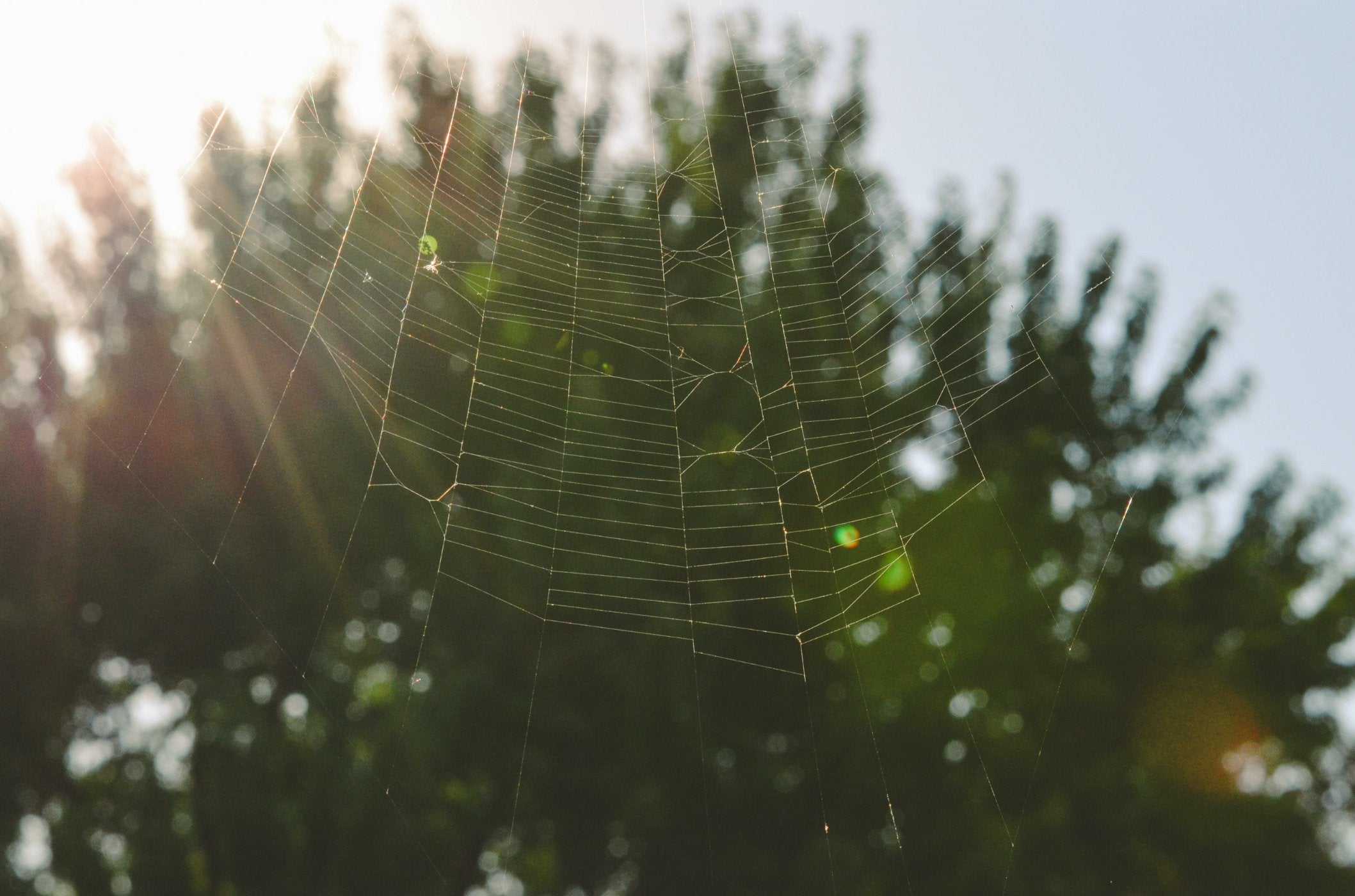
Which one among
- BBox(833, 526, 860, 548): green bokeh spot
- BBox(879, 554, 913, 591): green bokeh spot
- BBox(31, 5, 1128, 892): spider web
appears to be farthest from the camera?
BBox(879, 554, 913, 591): green bokeh spot

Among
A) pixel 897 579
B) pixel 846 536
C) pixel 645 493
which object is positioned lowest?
pixel 897 579

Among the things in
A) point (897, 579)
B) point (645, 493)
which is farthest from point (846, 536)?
point (645, 493)

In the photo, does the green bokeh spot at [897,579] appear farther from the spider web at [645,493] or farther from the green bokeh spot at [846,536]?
the green bokeh spot at [846,536]

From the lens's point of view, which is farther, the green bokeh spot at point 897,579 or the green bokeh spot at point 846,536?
the green bokeh spot at point 897,579


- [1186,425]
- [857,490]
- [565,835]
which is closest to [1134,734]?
[1186,425]

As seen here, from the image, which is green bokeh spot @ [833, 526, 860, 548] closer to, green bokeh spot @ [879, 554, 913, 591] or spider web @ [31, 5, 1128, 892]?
spider web @ [31, 5, 1128, 892]

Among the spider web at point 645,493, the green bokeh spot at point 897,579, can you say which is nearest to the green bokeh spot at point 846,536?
the spider web at point 645,493

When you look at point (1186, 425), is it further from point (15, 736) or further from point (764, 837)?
point (15, 736)

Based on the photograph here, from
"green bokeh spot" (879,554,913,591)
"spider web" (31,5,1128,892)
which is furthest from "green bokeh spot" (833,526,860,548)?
"green bokeh spot" (879,554,913,591)

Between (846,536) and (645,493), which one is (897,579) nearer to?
(846,536)

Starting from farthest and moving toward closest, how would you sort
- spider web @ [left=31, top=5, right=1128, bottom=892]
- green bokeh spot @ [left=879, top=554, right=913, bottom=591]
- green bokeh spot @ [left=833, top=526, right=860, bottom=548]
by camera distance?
green bokeh spot @ [left=879, top=554, right=913, bottom=591] → green bokeh spot @ [left=833, top=526, right=860, bottom=548] → spider web @ [left=31, top=5, right=1128, bottom=892]

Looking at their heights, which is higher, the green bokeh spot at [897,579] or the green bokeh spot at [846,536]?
the green bokeh spot at [846,536]

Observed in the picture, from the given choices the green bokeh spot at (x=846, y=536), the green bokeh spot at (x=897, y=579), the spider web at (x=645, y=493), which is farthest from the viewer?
the green bokeh spot at (x=897, y=579)
